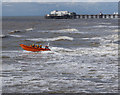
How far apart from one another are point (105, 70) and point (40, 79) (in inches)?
143

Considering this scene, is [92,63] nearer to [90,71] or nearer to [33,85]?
[90,71]

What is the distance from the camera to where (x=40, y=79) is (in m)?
13.1

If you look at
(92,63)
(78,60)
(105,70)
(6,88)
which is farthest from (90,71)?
(6,88)

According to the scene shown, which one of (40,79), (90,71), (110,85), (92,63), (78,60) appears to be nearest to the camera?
(110,85)

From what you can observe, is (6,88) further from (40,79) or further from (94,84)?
(94,84)

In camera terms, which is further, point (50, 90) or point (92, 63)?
point (92, 63)

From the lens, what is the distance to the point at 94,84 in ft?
39.9

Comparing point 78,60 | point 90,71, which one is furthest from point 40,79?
point 78,60

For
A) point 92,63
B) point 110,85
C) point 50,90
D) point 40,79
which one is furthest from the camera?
point 92,63

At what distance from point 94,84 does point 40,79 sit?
241 centimetres

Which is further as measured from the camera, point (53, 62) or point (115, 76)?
point (53, 62)

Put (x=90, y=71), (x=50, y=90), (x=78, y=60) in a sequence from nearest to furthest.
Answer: (x=50, y=90), (x=90, y=71), (x=78, y=60)

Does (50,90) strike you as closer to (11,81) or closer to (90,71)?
(11,81)

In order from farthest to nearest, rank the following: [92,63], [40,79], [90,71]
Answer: [92,63] → [90,71] → [40,79]
